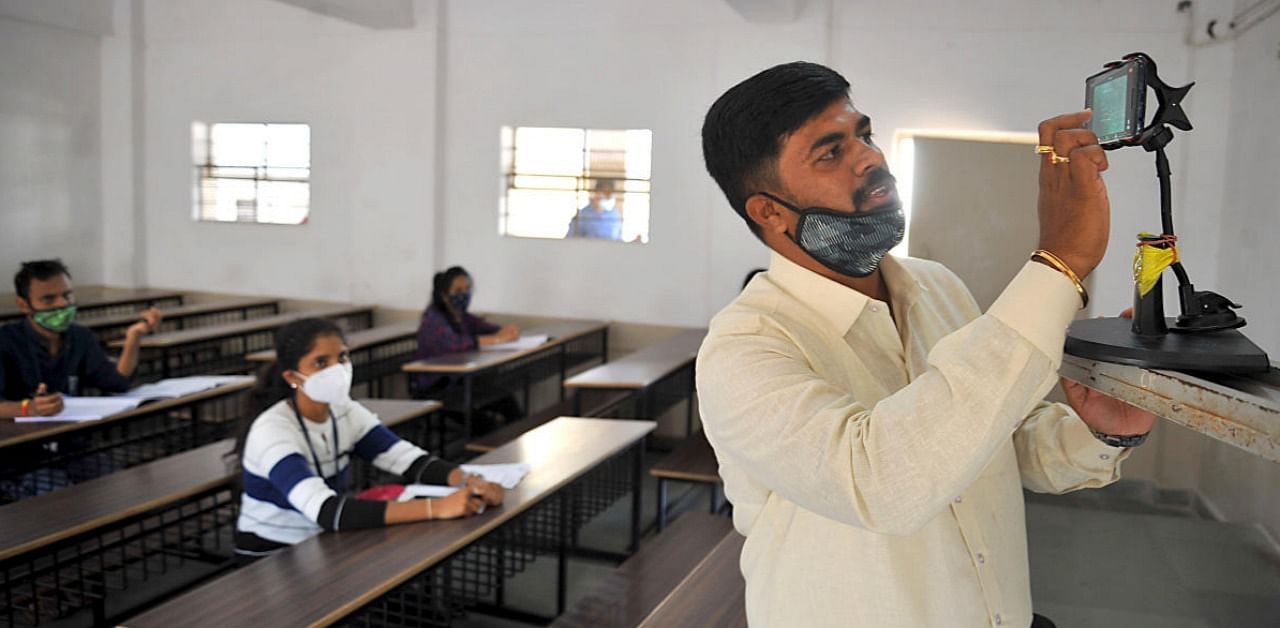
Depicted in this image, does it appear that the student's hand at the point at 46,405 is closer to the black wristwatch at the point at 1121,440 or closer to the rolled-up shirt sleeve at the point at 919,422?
the rolled-up shirt sleeve at the point at 919,422

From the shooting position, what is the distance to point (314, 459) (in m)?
2.53

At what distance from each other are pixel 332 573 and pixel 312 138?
210 inches

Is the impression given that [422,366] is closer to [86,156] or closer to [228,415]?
[228,415]

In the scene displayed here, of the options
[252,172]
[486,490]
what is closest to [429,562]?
[486,490]

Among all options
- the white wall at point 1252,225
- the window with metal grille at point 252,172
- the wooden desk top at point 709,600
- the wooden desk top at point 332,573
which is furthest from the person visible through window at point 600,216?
the wooden desk top at point 709,600

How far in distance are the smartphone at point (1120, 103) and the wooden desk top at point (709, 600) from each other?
1.31 meters

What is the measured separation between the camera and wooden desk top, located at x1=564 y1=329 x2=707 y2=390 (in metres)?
4.18

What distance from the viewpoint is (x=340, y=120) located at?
6633 mm

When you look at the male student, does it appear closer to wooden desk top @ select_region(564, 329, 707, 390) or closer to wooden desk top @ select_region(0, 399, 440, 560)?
wooden desk top @ select_region(0, 399, 440, 560)

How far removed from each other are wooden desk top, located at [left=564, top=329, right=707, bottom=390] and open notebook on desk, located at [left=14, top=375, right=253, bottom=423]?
1.44m

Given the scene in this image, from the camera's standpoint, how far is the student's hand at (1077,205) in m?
0.67

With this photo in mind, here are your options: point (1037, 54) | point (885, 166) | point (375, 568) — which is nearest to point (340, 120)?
point (1037, 54)

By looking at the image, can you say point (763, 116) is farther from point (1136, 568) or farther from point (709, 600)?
point (1136, 568)

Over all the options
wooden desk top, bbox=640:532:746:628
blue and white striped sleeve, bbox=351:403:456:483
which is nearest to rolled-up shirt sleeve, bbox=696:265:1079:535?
wooden desk top, bbox=640:532:746:628
